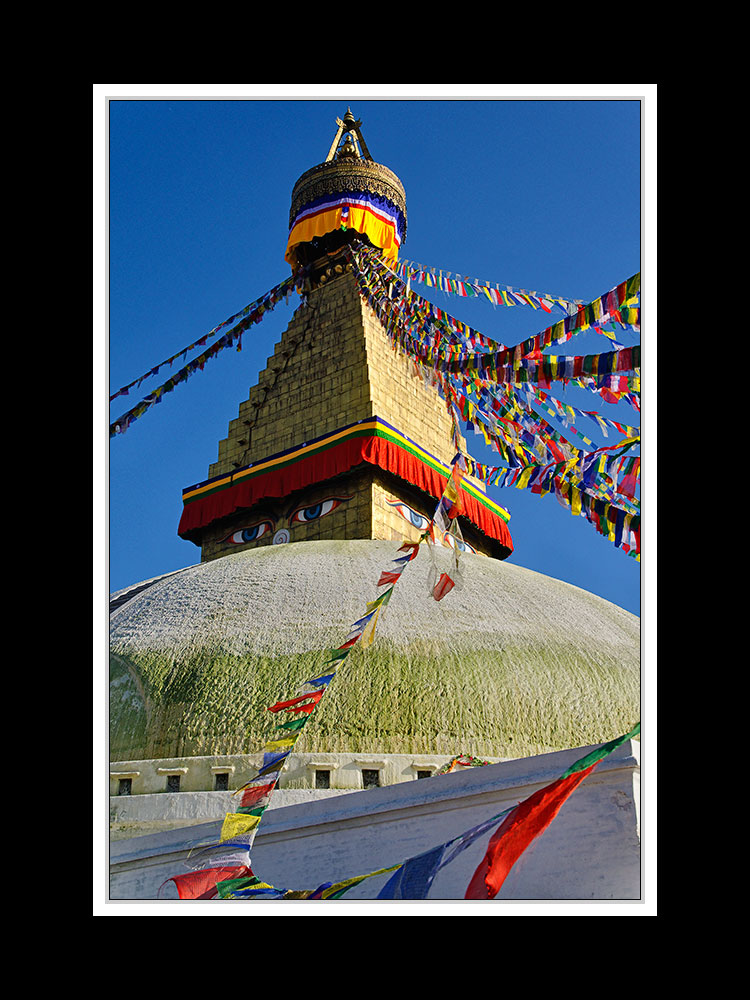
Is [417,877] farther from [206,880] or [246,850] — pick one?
[206,880]

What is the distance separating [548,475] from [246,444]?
6540 millimetres

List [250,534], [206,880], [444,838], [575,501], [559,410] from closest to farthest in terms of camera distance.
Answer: [206,880]
[444,838]
[575,501]
[559,410]
[250,534]

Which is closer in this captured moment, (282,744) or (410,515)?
(282,744)

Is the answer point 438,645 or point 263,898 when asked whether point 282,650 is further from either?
point 263,898

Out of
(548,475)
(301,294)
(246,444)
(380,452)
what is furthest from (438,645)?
(301,294)

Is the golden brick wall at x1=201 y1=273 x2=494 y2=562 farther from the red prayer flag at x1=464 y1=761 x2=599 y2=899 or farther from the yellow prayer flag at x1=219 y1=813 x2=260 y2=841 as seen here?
the red prayer flag at x1=464 y1=761 x2=599 y2=899

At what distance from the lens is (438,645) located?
5863mm

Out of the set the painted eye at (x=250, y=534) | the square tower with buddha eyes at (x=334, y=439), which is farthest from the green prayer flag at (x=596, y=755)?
the painted eye at (x=250, y=534)

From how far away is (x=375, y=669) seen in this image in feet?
18.6

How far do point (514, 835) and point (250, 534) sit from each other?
655 centimetres

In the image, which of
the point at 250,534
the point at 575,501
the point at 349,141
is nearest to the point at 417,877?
the point at 575,501

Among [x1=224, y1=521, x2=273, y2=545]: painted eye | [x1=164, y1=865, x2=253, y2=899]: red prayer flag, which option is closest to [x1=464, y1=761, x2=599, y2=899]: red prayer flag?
[x1=164, y1=865, x2=253, y2=899]: red prayer flag

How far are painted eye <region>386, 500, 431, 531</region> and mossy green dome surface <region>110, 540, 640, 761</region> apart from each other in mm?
2689

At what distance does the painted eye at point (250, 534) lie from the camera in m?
10.1
